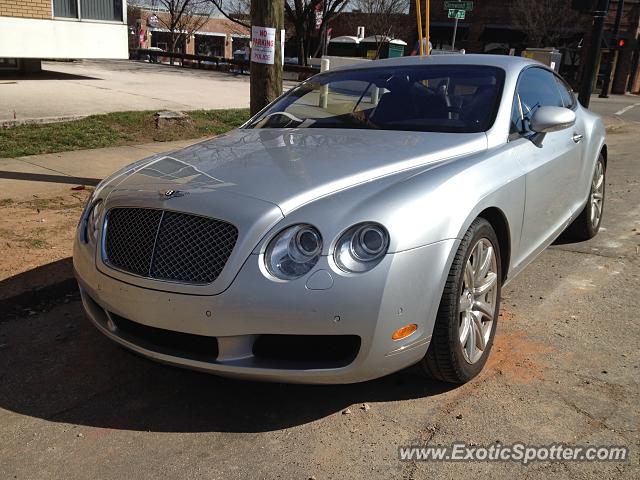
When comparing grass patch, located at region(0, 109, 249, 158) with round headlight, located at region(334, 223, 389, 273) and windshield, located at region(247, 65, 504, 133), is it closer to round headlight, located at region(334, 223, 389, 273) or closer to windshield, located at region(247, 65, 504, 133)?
windshield, located at region(247, 65, 504, 133)

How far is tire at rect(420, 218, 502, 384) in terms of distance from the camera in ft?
9.36


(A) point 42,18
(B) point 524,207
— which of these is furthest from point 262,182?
(A) point 42,18

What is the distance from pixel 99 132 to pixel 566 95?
7400 millimetres

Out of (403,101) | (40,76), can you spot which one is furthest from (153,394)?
(40,76)

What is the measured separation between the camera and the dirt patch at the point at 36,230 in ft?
15.3

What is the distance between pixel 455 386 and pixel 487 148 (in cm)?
131

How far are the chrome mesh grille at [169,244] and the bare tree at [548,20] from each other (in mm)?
39766

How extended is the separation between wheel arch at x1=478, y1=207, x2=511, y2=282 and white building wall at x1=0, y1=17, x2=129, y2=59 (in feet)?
57.0

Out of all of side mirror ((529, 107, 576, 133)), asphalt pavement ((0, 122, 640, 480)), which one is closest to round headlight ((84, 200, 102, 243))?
asphalt pavement ((0, 122, 640, 480))

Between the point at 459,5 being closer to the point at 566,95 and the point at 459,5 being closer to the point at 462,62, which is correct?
the point at 566,95

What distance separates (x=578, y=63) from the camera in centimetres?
3975

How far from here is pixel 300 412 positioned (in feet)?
Answer: 9.81

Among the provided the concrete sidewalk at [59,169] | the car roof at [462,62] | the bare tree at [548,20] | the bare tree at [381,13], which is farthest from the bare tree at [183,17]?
the car roof at [462,62]

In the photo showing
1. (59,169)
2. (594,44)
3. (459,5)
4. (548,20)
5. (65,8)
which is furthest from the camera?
(548,20)
